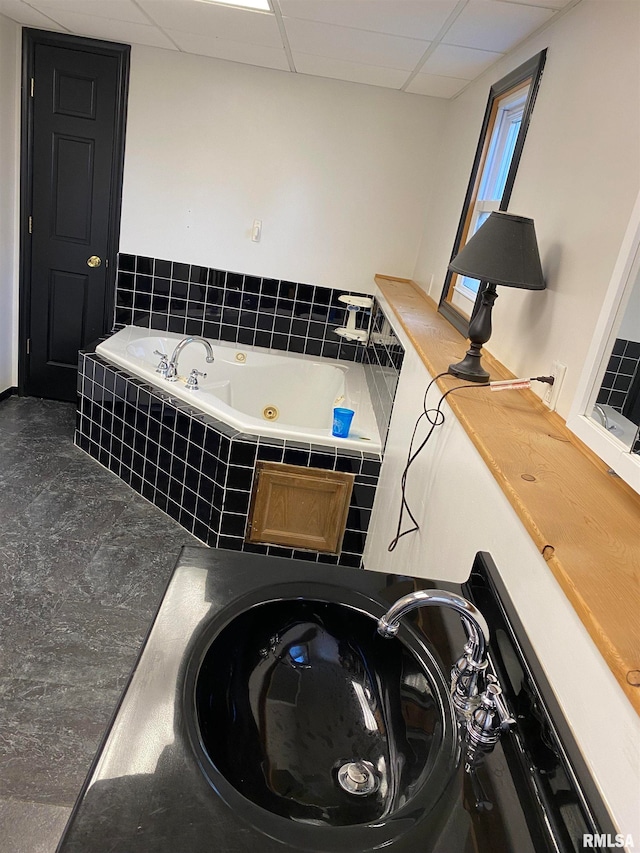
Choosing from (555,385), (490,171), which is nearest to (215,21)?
(490,171)

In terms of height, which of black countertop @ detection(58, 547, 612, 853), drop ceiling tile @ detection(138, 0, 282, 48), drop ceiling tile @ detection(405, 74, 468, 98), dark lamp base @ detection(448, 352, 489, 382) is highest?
drop ceiling tile @ detection(405, 74, 468, 98)

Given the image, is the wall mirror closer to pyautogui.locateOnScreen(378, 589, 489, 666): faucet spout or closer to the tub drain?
pyautogui.locateOnScreen(378, 589, 489, 666): faucet spout

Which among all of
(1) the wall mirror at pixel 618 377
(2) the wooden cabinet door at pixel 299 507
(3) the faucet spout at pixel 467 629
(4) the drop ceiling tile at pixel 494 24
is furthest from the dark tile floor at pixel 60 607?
(4) the drop ceiling tile at pixel 494 24

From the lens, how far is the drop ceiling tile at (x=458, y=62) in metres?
2.54

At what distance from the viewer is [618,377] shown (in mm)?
1179

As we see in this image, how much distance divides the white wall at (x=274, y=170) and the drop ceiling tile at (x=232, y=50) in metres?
0.13

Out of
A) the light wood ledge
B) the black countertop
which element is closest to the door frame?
the light wood ledge

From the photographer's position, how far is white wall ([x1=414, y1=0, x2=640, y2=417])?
1405 millimetres

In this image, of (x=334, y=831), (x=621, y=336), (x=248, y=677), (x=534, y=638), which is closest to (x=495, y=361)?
(x=621, y=336)

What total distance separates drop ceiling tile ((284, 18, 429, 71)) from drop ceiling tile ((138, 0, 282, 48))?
11 cm

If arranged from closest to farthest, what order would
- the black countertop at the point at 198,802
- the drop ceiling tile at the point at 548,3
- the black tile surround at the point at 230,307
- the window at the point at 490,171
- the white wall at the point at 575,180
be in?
the black countertop at the point at 198,802 → the white wall at the point at 575,180 → the drop ceiling tile at the point at 548,3 → the window at the point at 490,171 → the black tile surround at the point at 230,307

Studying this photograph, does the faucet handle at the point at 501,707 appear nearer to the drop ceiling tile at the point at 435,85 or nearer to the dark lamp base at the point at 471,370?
the dark lamp base at the point at 471,370

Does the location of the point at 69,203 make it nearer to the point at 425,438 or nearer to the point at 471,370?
the point at 425,438

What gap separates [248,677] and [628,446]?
772 mm
